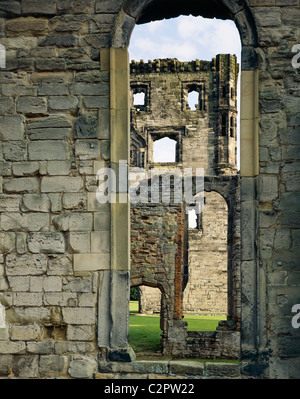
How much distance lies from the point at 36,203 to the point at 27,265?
645 mm

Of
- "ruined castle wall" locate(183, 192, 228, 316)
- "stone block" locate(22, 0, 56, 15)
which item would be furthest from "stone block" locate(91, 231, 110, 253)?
"ruined castle wall" locate(183, 192, 228, 316)

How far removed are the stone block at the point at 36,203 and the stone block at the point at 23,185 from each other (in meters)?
0.07

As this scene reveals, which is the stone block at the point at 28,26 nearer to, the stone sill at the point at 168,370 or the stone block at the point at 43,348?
the stone block at the point at 43,348

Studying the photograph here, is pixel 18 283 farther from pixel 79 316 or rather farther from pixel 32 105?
pixel 32 105

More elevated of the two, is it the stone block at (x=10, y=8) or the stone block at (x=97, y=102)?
the stone block at (x=10, y=8)

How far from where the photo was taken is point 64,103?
5.16 metres

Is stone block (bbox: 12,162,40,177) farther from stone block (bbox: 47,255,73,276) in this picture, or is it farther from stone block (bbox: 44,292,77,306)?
stone block (bbox: 44,292,77,306)

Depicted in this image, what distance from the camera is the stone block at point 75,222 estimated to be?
5020 millimetres

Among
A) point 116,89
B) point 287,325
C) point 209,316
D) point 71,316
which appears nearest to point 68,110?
point 116,89

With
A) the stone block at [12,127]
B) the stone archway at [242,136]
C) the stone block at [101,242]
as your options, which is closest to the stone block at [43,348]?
the stone archway at [242,136]

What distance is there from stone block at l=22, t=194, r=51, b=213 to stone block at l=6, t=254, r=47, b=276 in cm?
48

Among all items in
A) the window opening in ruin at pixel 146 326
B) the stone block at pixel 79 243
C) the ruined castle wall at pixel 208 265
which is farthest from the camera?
the ruined castle wall at pixel 208 265

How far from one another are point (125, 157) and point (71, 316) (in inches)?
67.2

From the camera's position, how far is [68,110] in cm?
515
